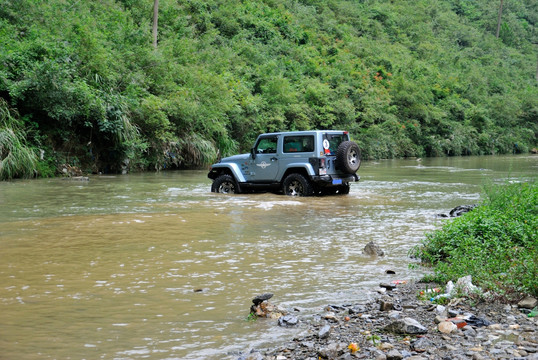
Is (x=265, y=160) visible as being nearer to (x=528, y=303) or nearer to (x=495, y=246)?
(x=495, y=246)

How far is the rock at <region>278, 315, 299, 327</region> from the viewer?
17.7 feet

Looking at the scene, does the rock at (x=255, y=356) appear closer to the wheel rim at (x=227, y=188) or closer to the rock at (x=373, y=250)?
the rock at (x=373, y=250)

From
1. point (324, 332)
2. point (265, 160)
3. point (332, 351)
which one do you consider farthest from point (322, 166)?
point (332, 351)

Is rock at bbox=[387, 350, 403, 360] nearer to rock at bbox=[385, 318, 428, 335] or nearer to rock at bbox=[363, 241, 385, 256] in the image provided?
rock at bbox=[385, 318, 428, 335]

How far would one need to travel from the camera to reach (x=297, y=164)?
15.9 meters

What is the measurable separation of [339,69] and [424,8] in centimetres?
3675

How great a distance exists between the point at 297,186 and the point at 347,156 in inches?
64.3

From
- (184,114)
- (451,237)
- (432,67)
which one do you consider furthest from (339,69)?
(451,237)

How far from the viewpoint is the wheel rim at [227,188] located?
672 inches

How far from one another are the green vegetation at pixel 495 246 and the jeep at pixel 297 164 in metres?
5.90

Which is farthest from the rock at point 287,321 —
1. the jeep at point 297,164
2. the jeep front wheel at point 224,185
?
the jeep front wheel at point 224,185

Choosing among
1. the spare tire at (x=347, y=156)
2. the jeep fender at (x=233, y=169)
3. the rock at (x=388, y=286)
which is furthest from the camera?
the jeep fender at (x=233, y=169)

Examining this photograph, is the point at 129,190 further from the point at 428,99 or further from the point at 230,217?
the point at 428,99

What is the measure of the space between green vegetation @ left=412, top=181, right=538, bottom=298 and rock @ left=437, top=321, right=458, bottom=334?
1026mm
